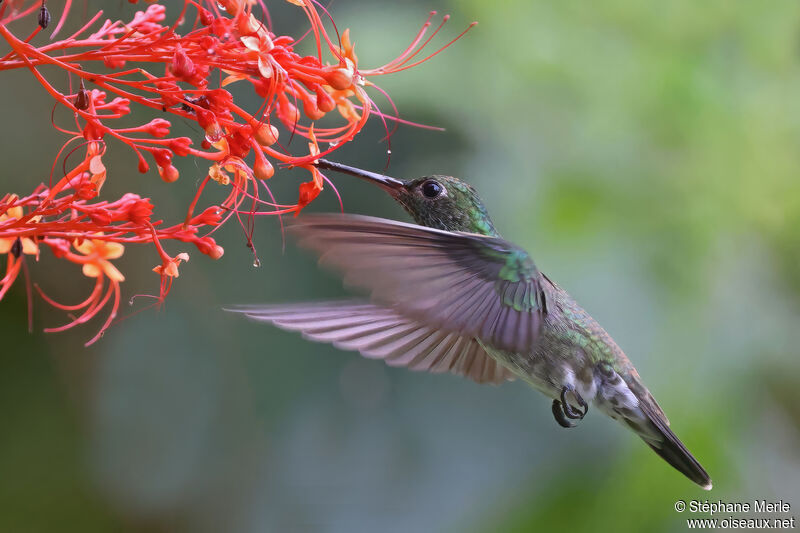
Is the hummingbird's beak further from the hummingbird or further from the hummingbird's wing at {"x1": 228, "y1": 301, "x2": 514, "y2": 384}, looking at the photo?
the hummingbird's wing at {"x1": 228, "y1": 301, "x2": 514, "y2": 384}

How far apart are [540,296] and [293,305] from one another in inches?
24.8

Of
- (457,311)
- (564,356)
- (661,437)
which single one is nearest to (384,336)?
(457,311)

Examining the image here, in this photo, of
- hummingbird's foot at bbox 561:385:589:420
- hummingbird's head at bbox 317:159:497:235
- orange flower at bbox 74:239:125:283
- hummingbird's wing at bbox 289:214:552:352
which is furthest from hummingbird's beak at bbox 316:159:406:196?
hummingbird's foot at bbox 561:385:589:420

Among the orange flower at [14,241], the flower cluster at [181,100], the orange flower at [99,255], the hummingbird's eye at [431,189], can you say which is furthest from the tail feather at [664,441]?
the orange flower at [14,241]

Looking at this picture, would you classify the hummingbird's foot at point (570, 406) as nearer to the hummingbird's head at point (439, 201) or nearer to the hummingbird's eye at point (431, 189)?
the hummingbird's head at point (439, 201)

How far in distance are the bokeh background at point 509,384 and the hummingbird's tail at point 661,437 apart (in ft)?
1.09

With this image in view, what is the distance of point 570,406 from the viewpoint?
6.35 ft

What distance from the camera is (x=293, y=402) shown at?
283 centimetres

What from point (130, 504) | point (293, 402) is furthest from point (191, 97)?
point (130, 504)

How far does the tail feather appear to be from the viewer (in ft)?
6.39

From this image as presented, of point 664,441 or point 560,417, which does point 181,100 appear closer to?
point 560,417

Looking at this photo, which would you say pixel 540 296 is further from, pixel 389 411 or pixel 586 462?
pixel 389 411

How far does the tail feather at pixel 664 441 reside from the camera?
1948mm

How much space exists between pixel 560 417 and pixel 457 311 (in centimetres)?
51
